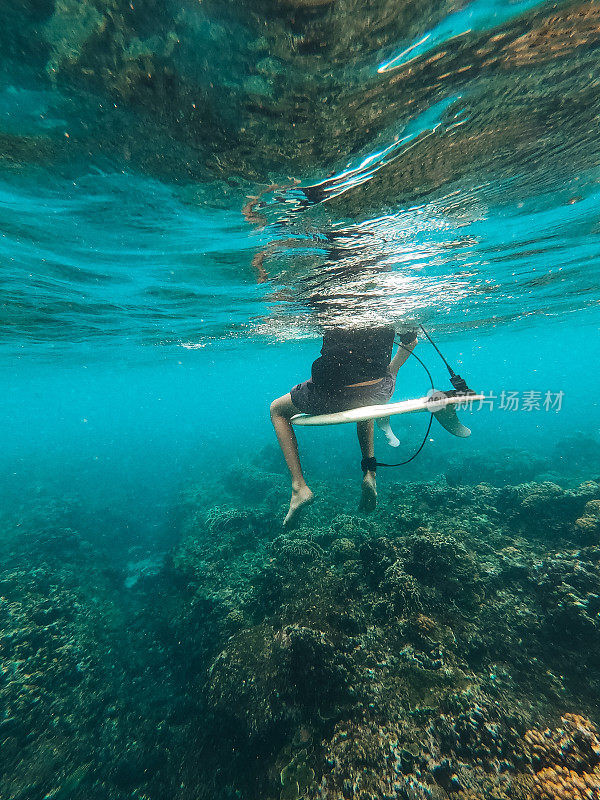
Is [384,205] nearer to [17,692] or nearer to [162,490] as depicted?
[17,692]

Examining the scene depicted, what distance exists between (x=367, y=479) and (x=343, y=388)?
1824mm

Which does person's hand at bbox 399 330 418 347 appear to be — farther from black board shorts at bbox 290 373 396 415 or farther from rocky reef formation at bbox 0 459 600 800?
rocky reef formation at bbox 0 459 600 800

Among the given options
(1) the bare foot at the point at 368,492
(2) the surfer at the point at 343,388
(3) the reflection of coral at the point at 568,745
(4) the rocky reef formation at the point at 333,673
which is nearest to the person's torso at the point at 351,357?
(2) the surfer at the point at 343,388

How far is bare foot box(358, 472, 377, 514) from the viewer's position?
19.2ft

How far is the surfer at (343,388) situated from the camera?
5496 mm

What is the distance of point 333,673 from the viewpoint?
16.1 feet

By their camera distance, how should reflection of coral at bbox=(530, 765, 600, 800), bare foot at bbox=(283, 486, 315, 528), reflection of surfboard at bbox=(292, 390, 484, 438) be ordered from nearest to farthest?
reflection of coral at bbox=(530, 765, 600, 800) < reflection of surfboard at bbox=(292, 390, 484, 438) < bare foot at bbox=(283, 486, 315, 528)

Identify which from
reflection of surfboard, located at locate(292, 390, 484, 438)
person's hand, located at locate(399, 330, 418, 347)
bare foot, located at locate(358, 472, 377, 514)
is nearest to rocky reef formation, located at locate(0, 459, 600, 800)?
bare foot, located at locate(358, 472, 377, 514)

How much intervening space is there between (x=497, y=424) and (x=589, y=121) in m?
39.8

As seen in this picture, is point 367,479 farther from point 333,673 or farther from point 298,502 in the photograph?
point 333,673

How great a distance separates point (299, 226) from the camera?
7180 millimetres

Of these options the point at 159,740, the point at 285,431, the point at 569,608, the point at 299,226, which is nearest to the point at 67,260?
the point at 299,226

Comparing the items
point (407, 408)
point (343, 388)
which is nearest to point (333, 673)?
point (407, 408)

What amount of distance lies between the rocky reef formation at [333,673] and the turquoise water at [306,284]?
4cm
